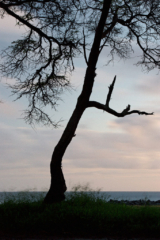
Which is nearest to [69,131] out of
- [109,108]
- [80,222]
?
[109,108]

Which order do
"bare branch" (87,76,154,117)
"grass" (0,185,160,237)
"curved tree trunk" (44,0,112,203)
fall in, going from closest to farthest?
"grass" (0,185,160,237)
"curved tree trunk" (44,0,112,203)
"bare branch" (87,76,154,117)

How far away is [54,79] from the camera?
12.2m

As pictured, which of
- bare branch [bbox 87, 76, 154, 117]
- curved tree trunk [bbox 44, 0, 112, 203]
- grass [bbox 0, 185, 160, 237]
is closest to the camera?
grass [bbox 0, 185, 160, 237]

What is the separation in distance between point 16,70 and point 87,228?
25.1ft

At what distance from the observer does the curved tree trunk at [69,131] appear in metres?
9.61

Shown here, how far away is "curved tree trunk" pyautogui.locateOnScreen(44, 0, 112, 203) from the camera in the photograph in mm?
9609

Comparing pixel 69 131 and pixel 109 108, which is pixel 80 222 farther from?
pixel 109 108

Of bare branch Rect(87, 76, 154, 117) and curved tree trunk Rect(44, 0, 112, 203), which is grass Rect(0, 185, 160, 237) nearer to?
curved tree trunk Rect(44, 0, 112, 203)

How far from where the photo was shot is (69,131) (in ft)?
31.9

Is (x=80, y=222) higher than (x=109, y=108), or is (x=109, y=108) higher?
(x=109, y=108)

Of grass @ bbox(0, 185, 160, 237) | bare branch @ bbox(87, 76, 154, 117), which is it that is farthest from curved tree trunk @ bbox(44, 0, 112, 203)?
grass @ bbox(0, 185, 160, 237)

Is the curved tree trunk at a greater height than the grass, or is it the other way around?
the curved tree trunk

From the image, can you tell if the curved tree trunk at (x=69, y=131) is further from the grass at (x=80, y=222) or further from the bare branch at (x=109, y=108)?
the grass at (x=80, y=222)

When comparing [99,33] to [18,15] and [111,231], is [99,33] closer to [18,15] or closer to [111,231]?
[18,15]
